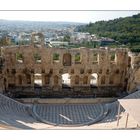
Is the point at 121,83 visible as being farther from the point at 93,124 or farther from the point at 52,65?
the point at 93,124

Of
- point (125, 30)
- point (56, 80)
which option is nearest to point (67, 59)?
point (56, 80)

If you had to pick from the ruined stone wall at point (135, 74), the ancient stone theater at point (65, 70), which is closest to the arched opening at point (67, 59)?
the ancient stone theater at point (65, 70)

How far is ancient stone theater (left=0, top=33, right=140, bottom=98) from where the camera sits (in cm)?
1723

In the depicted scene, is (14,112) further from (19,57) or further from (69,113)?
(19,57)

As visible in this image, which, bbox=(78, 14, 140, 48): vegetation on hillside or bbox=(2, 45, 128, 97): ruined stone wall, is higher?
bbox=(78, 14, 140, 48): vegetation on hillside

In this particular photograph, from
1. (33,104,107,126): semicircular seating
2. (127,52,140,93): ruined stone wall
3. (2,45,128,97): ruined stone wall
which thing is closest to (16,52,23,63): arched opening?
(2,45,128,97): ruined stone wall

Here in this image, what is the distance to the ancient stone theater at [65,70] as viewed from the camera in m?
17.2

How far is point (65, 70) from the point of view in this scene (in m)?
17.7

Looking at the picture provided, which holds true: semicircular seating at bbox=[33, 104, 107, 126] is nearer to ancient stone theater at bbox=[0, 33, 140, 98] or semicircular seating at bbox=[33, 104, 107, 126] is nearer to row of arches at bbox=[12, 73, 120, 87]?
ancient stone theater at bbox=[0, 33, 140, 98]

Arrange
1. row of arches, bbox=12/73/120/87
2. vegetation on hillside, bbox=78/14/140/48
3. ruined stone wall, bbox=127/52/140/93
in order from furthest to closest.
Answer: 1. vegetation on hillside, bbox=78/14/140/48
2. row of arches, bbox=12/73/120/87
3. ruined stone wall, bbox=127/52/140/93

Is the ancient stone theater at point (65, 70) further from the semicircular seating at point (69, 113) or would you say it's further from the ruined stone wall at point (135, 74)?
the semicircular seating at point (69, 113)

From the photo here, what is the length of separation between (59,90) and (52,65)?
153cm

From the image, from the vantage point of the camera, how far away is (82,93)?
17.3 meters
